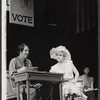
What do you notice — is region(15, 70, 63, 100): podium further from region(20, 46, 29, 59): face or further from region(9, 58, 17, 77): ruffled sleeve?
region(20, 46, 29, 59): face

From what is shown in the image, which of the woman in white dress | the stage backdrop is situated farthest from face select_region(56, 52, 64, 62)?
the stage backdrop

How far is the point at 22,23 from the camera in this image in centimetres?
419

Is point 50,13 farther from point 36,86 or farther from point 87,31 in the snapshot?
point 36,86

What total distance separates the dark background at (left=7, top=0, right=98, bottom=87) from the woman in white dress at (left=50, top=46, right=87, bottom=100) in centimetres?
6

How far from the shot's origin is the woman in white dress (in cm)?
439

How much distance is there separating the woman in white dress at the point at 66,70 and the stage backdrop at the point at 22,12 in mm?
495

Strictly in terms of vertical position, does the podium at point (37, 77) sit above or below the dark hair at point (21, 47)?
below

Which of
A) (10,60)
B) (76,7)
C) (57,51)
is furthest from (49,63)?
(76,7)

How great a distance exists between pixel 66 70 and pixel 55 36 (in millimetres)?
465

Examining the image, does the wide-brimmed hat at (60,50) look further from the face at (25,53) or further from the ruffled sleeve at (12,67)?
the ruffled sleeve at (12,67)

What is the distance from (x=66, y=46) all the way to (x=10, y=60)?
808 mm

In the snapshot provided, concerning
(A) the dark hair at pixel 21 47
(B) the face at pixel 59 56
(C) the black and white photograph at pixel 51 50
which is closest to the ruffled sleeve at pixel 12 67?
(C) the black and white photograph at pixel 51 50

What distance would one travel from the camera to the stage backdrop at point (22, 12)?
4125 mm

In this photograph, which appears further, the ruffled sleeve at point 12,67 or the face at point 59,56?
the face at point 59,56
